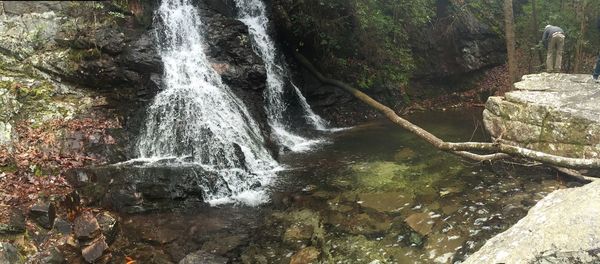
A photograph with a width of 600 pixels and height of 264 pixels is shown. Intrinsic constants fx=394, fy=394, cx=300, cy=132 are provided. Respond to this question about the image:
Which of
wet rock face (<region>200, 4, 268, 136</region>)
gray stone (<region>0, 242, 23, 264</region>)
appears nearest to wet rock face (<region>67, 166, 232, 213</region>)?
gray stone (<region>0, 242, 23, 264</region>)

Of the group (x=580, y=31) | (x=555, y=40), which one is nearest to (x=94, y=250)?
(x=555, y=40)

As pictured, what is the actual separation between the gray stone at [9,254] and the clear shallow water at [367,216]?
160 cm

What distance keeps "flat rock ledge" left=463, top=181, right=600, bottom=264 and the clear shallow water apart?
237cm

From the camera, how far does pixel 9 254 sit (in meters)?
5.84

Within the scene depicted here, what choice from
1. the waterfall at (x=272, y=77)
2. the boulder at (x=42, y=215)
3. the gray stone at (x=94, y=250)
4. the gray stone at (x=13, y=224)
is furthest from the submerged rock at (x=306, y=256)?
the waterfall at (x=272, y=77)

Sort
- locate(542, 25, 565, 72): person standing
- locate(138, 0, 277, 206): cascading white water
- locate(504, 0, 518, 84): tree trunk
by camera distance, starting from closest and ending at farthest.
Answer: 1. locate(138, 0, 277, 206): cascading white water
2. locate(542, 25, 565, 72): person standing
3. locate(504, 0, 518, 84): tree trunk

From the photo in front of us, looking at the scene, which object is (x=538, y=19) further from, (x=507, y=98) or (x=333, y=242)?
(x=333, y=242)

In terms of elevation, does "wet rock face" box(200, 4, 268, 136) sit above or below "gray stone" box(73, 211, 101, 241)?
above

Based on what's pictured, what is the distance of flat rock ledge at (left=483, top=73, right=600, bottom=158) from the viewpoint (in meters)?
7.62

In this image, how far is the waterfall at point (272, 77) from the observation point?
13.6 m

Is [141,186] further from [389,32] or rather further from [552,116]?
[389,32]

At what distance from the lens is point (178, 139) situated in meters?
10.3

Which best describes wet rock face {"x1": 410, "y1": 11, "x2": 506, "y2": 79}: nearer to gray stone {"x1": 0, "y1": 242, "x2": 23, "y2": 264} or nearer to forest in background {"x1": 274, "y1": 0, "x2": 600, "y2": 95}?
forest in background {"x1": 274, "y1": 0, "x2": 600, "y2": 95}

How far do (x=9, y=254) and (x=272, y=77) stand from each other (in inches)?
390
